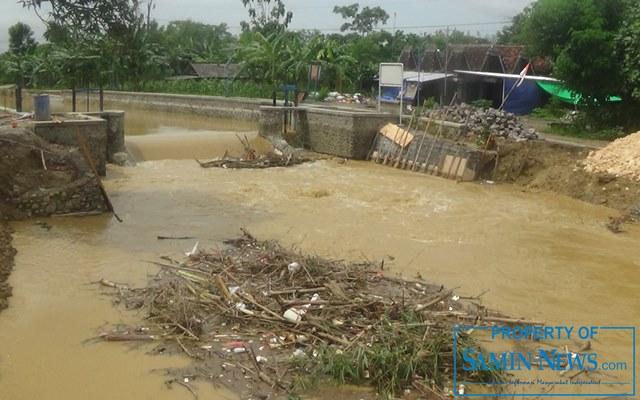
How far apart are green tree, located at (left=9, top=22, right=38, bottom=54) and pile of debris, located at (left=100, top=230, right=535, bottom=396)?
42.6m

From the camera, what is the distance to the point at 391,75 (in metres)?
19.3

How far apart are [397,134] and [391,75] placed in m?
2.07

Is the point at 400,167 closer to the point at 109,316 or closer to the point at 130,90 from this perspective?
the point at 109,316

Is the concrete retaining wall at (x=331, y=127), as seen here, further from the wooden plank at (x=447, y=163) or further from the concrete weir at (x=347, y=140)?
the wooden plank at (x=447, y=163)

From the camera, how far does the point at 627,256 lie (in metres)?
10.4

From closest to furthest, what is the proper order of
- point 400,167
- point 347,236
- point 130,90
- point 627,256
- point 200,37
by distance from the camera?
point 627,256
point 347,236
point 400,167
point 130,90
point 200,37

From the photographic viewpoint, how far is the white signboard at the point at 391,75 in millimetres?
19094

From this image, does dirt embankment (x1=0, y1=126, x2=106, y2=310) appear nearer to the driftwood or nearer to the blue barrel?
the blue barrel

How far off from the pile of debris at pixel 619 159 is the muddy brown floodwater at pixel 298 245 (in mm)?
1176

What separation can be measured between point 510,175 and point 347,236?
6716 millimetres

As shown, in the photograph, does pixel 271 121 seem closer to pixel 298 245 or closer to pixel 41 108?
pixel 41 108

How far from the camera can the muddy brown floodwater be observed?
249 inches

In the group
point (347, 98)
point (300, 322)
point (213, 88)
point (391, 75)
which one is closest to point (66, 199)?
point (300, 322)

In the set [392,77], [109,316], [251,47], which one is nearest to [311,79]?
[251,47]
